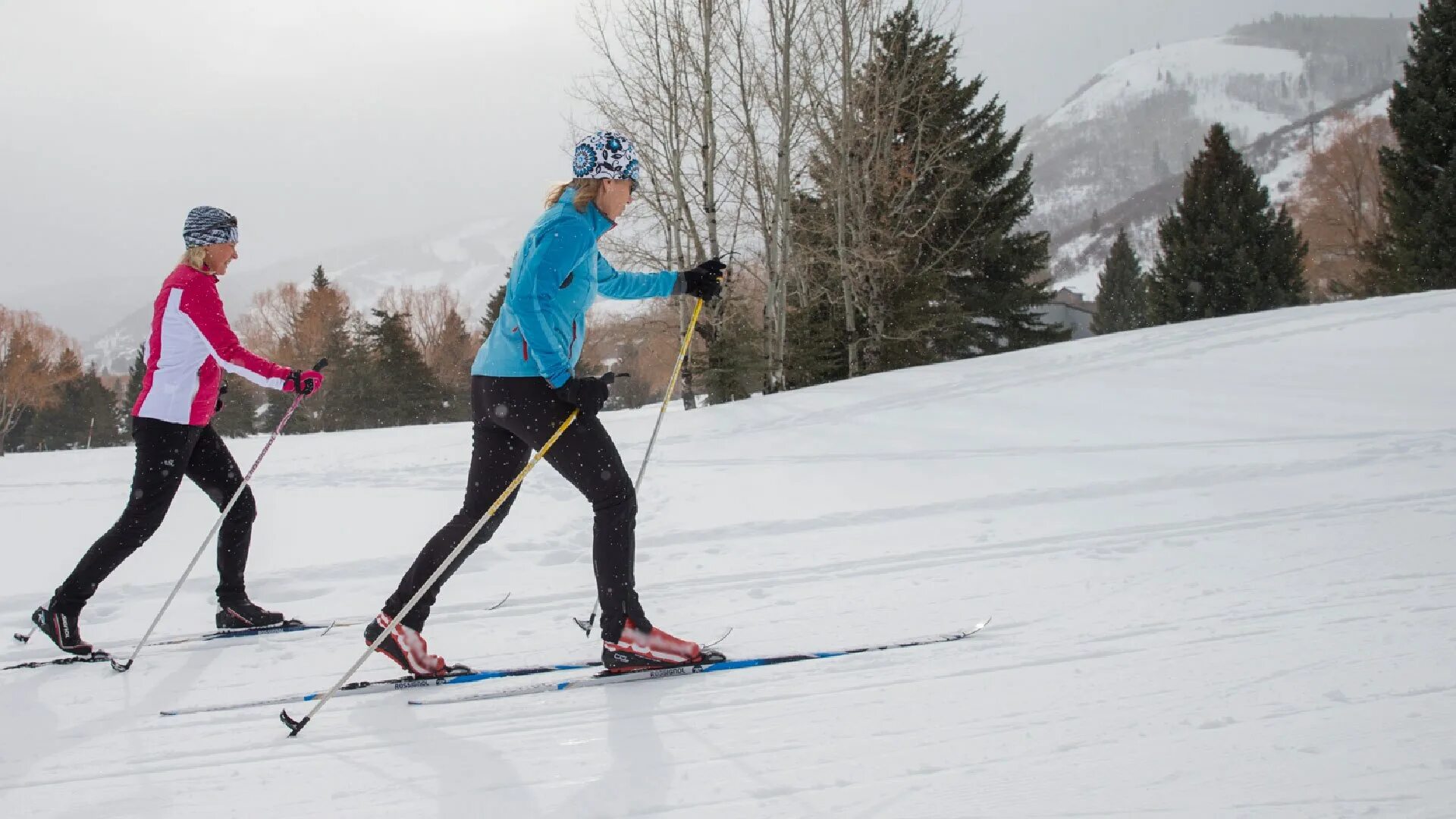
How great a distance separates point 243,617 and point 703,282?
251cm

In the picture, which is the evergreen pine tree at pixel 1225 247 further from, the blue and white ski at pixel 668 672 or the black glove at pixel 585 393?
the black glove at pixel 585 393

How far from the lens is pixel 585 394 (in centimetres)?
259

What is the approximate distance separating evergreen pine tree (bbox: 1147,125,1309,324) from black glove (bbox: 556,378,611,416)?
114ft

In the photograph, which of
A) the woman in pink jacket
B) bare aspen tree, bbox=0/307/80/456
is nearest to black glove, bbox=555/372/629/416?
the woman in pink jacket

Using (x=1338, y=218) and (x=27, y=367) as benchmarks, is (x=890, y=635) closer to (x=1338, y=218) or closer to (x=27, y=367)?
(x=1338, y=218)

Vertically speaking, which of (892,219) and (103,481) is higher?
(892,219)

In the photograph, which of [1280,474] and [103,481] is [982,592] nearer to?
[1280,474]

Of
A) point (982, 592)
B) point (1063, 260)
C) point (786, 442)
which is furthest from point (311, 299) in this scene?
point (1063, 260)

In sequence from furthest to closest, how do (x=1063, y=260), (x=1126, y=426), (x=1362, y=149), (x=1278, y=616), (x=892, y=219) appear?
(x=1063, y=260), (x=1362, y=149), (x=892, y=219), (x=1126, y=426), (x=1278, y=616)

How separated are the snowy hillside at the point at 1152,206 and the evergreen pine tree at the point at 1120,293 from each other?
190 ft

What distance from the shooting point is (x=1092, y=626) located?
2.94 meters

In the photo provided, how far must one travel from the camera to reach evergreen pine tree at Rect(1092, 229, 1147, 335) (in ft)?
182

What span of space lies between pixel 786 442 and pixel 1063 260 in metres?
146

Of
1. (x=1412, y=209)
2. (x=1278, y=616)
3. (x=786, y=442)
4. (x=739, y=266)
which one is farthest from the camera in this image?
(x=1412, y=209)
